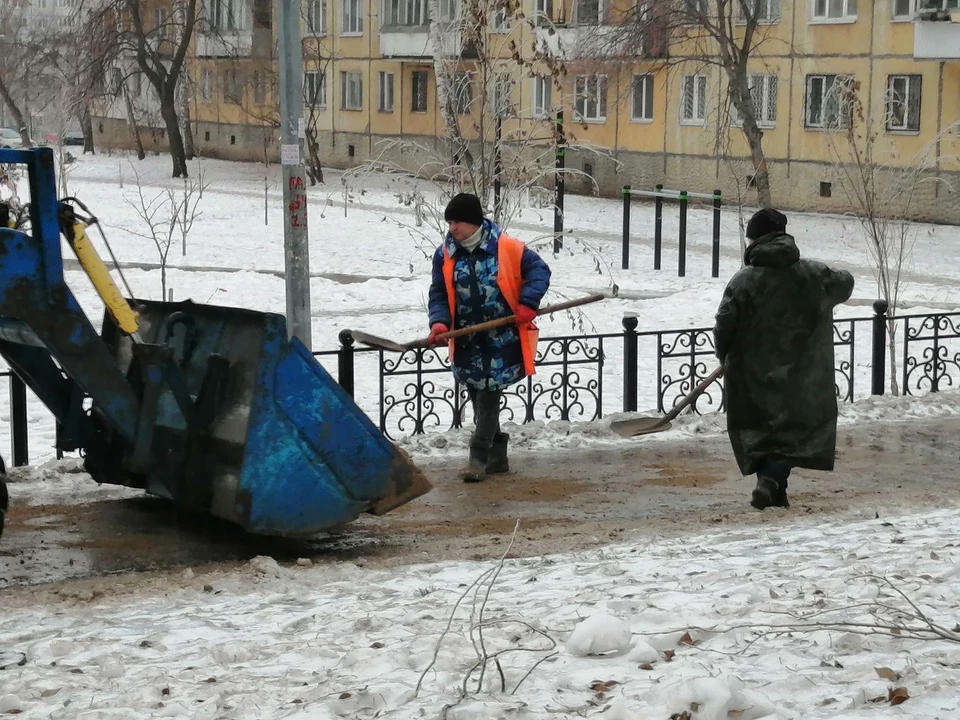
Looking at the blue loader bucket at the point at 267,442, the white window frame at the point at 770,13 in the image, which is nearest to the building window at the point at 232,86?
the white window frame at the point at 770,13

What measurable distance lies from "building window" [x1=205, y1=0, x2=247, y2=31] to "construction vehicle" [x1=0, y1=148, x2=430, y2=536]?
3557 cm

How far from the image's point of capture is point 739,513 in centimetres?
638

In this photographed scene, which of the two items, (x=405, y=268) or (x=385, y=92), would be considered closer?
(x=405, y=268)

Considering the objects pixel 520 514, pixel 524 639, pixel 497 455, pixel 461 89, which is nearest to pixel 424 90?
pixel 461 89

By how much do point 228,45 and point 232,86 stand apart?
2.78m

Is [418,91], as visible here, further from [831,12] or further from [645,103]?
[831,12]

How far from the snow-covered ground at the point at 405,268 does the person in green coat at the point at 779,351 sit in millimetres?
3310

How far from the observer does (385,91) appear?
121ft

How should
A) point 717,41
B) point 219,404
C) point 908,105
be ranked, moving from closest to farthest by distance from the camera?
point 219,404, point 908,105, point 717,41

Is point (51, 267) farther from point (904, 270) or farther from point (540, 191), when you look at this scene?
point (904, 270)

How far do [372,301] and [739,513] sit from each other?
27.1ft

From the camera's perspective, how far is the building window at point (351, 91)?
37625mm

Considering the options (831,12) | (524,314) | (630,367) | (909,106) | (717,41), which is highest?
(831,12)

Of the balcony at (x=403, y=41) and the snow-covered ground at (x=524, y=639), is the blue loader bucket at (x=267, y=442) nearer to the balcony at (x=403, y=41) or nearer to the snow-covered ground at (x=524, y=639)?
the snow-covered ground at (x=524, y=639)
